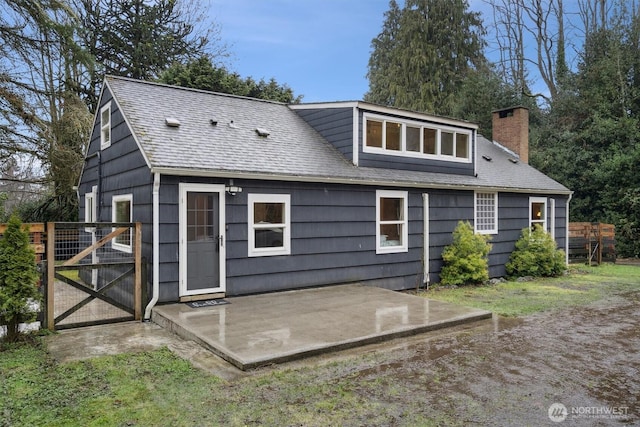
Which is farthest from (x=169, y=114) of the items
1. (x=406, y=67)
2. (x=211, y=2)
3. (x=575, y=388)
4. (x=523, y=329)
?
(x=406, y=67)

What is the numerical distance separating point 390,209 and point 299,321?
463 cm

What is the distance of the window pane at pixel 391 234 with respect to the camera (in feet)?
33.0

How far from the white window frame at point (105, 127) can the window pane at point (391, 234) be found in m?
6.43

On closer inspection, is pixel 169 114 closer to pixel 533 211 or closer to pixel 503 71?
pixel 533 211

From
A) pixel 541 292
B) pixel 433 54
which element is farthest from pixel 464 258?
pixel 433 54

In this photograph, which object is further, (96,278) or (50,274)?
(96,278)

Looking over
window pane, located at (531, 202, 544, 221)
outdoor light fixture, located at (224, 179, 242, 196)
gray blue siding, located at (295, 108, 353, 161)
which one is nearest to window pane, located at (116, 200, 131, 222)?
outdoor light fixture, located at (224, 179, 242, 196)

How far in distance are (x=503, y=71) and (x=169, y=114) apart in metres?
25.1

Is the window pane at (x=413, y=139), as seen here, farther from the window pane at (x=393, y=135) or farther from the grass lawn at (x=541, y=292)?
the grass lawn at (x=541, y=292)

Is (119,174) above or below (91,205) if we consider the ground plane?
above

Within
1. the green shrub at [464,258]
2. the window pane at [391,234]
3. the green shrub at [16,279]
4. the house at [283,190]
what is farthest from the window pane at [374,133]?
the green shrub at [16,279]

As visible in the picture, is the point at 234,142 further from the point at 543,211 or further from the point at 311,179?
the point at 543,211

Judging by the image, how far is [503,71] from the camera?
91.4ft

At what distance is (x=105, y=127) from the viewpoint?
9836 millimetres
